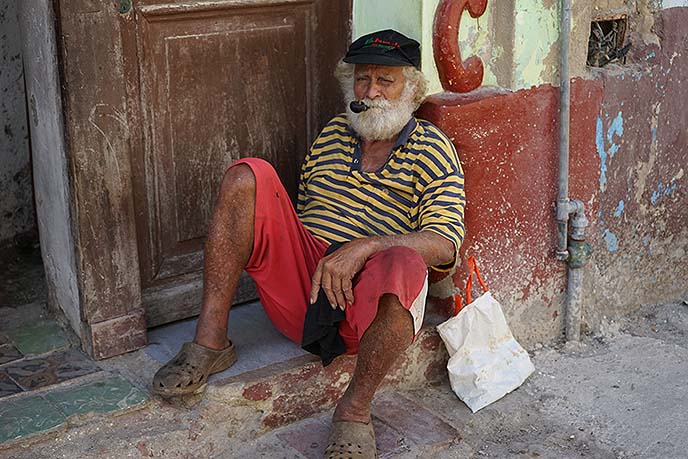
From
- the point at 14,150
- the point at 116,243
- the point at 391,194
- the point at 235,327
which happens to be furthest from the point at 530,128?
the point at 14,150

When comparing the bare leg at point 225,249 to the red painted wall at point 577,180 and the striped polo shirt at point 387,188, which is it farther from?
the red painted wall at point 577,180

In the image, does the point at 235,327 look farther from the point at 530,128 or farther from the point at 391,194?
the point at 530,128

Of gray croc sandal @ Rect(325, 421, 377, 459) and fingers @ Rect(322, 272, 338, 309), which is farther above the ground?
fingers @ Rect(322, 272, 338, 309)

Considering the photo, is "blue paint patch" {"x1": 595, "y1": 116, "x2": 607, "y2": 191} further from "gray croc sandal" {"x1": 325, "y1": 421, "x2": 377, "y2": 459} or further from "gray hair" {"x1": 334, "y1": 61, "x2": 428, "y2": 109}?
"gray croc sandal" {"x1": 325, "y1": 421, "x2": 377, "y2": 459}

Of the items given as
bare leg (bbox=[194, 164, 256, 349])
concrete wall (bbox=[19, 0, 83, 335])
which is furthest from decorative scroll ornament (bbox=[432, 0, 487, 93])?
concrete wall (bbox=[19, 0, 83, 335])

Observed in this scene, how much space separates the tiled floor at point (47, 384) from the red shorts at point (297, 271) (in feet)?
1.83

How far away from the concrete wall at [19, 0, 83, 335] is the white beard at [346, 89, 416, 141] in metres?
1.01

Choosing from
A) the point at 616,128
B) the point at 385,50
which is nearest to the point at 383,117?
the point at 385,50

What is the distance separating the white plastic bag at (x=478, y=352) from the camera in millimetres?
3723

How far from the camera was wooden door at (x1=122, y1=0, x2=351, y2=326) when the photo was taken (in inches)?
140

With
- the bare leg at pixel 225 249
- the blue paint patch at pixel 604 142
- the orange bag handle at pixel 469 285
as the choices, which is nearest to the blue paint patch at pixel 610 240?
the blue paint patch at pixel 604 142

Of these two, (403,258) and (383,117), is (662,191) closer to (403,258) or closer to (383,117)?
(383,117)

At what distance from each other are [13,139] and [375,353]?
7.81 feet

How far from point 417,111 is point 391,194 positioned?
39 centimetres
